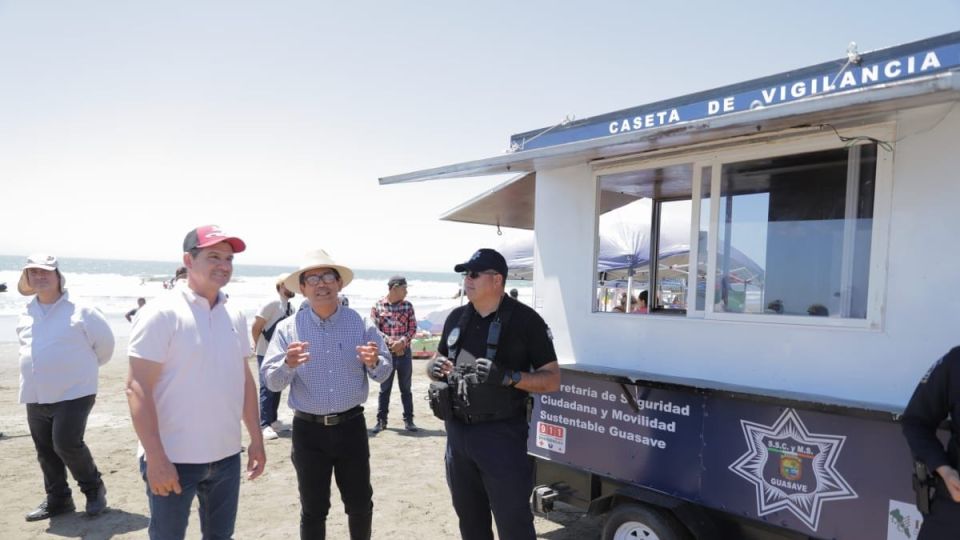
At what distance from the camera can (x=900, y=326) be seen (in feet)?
9.68

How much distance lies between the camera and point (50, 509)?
15.4 ft

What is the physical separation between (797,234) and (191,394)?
3.43 m

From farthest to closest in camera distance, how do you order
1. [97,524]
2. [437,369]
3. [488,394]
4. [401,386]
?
[401,386], [97,524], [437,369], [488,394]

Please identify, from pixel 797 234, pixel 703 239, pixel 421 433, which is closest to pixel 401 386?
pixel 421 433

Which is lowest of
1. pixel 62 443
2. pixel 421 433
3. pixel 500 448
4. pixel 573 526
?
pixel 421 433

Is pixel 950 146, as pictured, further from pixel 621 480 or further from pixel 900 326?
pixel 621 480

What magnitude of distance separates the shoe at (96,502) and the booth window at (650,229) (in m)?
4.20

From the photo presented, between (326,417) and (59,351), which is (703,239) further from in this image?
(59,351)

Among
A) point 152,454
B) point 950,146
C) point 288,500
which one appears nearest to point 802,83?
point 950,146

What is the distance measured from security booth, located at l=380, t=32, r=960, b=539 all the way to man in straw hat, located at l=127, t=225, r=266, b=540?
1.86 metres

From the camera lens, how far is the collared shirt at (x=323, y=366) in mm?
3375

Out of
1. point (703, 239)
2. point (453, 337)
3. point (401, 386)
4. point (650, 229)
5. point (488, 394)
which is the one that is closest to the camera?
point (488, 394)

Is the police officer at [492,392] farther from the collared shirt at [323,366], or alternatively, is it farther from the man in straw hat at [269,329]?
the man in straw hat at [269,329]

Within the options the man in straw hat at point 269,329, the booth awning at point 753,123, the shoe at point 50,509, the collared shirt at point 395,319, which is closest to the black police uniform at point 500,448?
the booth awning at point 753,123
